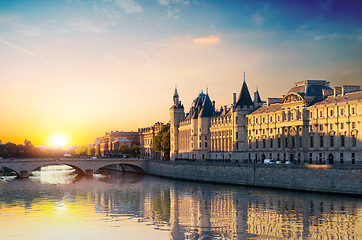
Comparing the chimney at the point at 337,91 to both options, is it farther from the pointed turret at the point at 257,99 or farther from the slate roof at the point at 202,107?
the slate roof at the point at 202,107

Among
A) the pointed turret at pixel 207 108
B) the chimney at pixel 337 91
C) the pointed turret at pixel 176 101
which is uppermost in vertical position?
the pointed turret at pixel 176 101

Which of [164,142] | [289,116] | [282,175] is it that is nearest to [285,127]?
[289,116]

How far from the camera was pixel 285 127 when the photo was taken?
86.8 meters

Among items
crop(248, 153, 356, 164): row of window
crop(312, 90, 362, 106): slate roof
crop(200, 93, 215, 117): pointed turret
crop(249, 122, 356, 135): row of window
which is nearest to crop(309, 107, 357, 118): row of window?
crop(312, 90, 362, 106): slate roof

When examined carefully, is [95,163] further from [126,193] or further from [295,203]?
[295,203]

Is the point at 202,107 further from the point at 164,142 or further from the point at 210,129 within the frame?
the point at 164,142

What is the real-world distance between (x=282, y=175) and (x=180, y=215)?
24288mm

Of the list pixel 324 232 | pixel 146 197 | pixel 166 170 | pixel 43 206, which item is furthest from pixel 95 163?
pixel 324 232

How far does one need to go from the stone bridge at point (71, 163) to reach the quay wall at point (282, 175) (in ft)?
55.8

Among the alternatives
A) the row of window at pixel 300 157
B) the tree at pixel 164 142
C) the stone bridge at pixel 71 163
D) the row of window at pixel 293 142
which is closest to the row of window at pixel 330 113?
the row of window at pixel 293 142

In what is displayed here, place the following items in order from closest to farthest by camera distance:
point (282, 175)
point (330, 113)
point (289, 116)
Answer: point (282, 175)
point (330, 113)
point (289, 116)

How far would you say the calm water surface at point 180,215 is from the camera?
39531 millimetres

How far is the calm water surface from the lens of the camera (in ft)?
130

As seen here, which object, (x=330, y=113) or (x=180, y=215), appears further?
(x=330, y=113)
